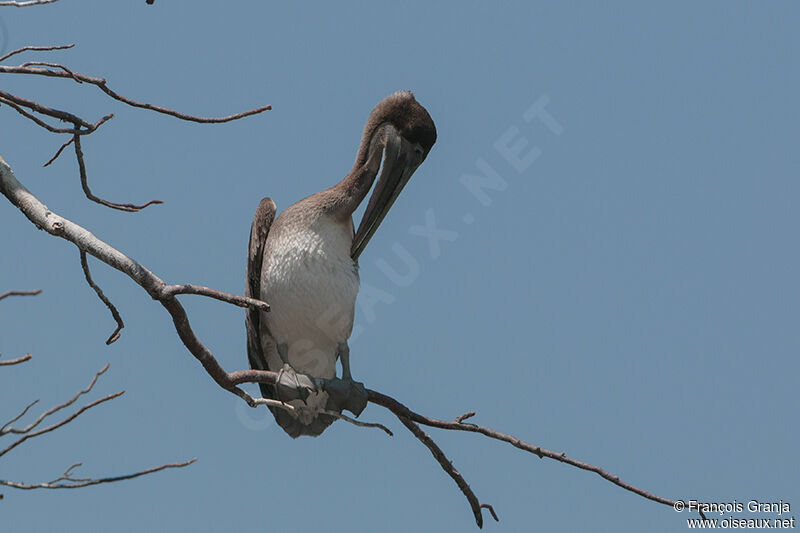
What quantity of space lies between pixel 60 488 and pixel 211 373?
113 centimetres

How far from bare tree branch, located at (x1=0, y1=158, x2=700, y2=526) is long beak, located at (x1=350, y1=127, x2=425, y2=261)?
3.98ft

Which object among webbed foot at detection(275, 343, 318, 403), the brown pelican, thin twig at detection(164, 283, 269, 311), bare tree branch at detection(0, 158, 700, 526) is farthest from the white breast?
thin twig at detection(164, 283, 269, 311)

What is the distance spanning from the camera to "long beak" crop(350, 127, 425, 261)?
22.2 feet

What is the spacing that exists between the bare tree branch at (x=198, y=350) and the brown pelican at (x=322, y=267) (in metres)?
0.48

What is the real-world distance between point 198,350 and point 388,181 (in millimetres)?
2046

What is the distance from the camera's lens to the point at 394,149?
22.2 feet

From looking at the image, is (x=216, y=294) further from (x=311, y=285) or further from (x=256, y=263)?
(x=256, y=263)

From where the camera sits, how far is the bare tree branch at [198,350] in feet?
16.6

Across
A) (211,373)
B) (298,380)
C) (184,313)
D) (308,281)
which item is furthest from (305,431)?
(184,313)

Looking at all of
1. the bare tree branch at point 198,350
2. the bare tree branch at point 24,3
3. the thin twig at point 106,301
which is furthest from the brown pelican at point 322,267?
the bare tree branch at point 24,3

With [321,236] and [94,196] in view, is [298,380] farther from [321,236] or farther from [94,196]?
[94,196]

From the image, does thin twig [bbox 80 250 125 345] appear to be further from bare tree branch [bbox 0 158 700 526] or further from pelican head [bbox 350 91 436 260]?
pelican head [bbox 350 91 436 260]

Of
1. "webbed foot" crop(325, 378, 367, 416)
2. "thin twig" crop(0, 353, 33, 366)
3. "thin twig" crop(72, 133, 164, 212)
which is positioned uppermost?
"thin twig" crop(72, 133, 164, 212)

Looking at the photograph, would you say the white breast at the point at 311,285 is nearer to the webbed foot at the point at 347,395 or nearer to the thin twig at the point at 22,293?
the webbed foot at the point at 347,395
